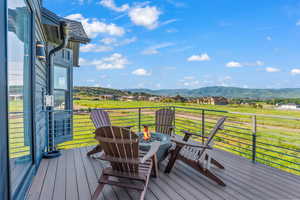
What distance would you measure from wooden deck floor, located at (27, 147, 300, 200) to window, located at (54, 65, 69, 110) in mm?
2286

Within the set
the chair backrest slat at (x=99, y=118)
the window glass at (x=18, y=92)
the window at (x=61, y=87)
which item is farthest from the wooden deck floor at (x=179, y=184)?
the window at (x=61, y=87)

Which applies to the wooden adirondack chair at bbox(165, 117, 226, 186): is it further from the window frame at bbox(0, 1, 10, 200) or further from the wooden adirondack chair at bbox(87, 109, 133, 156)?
the window frame at bbox(0, 1, 10, 200)

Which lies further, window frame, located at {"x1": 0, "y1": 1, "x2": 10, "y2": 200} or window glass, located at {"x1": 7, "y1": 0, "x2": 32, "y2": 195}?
window glass, located at {"x1": 7, "y1": 0, "x2": 32, "y2": 195}

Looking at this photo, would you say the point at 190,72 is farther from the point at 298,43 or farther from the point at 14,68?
the point at 14,68

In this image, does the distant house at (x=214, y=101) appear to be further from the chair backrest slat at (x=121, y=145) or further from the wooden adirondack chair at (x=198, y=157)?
the chair backrest slat at (x=121, y=145)

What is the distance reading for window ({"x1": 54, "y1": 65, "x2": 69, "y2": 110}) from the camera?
5.23 m

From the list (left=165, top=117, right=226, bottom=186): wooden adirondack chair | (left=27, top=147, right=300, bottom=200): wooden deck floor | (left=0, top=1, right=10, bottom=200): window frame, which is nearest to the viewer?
(left=0, top=1, right=10, bottom=200): window frame

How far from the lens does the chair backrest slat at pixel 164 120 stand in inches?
174

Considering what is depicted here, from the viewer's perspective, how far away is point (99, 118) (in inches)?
158

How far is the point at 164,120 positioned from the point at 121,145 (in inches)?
94.2

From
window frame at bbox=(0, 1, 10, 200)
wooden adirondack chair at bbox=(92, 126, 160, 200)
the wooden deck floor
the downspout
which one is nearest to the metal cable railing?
the downspout

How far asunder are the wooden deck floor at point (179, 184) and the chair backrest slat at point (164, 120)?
1124mm

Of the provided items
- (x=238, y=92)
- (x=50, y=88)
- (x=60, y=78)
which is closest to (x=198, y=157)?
(x=50, y=88)

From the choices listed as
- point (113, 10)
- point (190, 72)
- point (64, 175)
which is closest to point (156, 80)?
point (190, 72)
